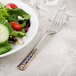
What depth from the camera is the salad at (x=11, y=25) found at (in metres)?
1.86

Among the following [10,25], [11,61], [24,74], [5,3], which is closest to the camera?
[24,74]

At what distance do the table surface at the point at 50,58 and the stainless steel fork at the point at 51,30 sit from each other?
41 mm

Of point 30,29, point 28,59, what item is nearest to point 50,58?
point 28,59

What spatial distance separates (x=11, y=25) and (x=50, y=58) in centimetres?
54

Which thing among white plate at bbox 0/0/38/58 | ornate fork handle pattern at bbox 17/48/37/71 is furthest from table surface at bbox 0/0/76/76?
white plate at bbox 0/0/38/58

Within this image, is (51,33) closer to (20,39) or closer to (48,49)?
(48,49)

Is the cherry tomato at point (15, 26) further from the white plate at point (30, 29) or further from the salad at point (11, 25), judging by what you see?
the white plate at point (30, 29)

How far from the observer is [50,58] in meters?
2.01

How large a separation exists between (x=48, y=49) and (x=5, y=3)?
881 mm

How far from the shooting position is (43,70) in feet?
6.17

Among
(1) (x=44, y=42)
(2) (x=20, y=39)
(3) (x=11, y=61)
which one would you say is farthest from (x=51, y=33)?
(3) (x=11, y=61)

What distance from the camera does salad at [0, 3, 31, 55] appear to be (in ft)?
6.11

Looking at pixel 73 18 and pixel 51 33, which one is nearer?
pixel 51 33

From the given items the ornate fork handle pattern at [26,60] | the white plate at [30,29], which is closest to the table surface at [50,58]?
the ornate fork handle pattern at [26,60]
